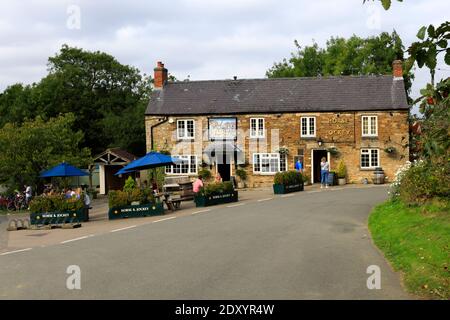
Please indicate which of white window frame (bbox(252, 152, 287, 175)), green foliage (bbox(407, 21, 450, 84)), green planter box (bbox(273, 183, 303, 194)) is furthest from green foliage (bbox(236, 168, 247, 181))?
green foliage (bbox(407, 21, 450, 84))

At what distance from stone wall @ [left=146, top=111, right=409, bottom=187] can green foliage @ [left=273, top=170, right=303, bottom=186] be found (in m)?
6.43

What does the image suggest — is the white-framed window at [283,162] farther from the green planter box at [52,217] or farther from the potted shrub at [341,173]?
the green planter box at [52,217]

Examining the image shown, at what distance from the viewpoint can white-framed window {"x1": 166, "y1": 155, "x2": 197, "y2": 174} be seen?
4047 cm

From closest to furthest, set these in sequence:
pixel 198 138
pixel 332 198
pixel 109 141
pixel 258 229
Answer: pixel 258 229 < pixel 332 198 < pixel 198 138 < pixel 109 141

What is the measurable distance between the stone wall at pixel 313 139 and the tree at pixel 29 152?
8767 millimetres

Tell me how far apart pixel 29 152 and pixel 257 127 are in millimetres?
16017

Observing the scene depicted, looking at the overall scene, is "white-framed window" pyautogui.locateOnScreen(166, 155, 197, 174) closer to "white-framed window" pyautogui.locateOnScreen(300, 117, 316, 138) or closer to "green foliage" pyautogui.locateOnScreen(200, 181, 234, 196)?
"white-framed window" pyautogui.locateOnScreen(300, 117, 316, 138)

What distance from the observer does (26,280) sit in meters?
10.6

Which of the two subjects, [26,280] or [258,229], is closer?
[26,280]

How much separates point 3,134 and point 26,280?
72.2 feet
